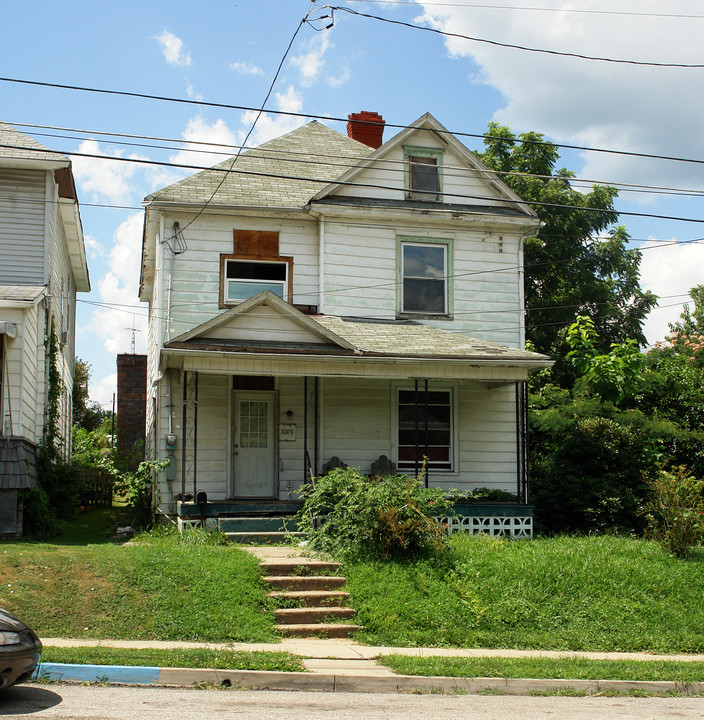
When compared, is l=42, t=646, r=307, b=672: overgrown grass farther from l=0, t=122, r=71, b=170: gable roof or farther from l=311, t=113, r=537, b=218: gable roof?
l=0, t=122, r=71, b=170: gable roof

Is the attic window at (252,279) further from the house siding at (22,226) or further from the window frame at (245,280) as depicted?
the house siding at (22,226)

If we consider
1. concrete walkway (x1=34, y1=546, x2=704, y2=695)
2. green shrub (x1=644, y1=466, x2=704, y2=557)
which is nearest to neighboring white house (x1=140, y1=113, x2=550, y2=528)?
green shrub (x1=644, y1=466, x2=704, y2=557)

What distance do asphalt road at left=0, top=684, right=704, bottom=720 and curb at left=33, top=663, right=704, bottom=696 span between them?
0.46ft

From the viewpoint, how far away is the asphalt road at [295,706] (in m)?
6.46

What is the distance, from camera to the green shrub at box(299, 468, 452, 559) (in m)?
11.5

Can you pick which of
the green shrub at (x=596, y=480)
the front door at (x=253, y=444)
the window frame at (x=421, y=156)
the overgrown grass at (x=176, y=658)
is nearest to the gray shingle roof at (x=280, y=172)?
the window frame at (x=421, y=156)

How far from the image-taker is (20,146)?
1739 cm

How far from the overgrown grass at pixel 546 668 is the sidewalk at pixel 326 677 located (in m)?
0.11

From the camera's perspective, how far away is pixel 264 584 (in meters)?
10.6

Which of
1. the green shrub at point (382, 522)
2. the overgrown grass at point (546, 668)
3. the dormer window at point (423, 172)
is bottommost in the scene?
the overgrown grass at point (546, 668)

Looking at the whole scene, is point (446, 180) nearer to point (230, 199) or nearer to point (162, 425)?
point (230, 199)

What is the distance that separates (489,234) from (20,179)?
32.9ft

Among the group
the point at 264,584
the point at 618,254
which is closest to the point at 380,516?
the point at 264,584

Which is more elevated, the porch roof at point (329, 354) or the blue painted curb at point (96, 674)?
the porch roof at point (329, 354)
